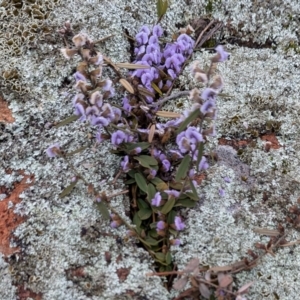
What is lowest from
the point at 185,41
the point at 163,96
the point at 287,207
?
the point at 287,207

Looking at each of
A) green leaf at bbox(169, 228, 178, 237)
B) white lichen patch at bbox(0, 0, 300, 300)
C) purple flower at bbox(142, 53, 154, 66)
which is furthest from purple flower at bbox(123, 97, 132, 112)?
green leaf at bbox(169, 228, 178, 237)

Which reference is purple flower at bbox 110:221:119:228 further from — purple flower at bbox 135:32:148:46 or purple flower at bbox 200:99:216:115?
purple flower at bbox 135:32:148:46

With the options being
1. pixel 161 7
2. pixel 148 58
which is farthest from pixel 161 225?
pixel 161 7

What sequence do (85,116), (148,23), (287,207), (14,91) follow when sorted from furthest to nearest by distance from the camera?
(148,23), (14,91), (287,207), (85,116)

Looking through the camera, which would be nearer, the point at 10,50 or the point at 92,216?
→ the point at 92,216

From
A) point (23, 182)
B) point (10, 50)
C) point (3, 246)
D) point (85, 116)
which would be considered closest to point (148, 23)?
point (10, 50)

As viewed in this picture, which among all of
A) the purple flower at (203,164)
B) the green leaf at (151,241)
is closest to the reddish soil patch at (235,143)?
the purple flower at (203,164)

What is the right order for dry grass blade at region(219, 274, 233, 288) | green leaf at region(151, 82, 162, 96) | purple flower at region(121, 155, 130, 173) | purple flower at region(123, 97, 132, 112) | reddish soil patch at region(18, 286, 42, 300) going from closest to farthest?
1. dry grass blade at region(219, 274, 233, 288)
2. reddish soil patch at region(18, 286, 42, 300)
3. purple flower at region(121, 155, 130, 173)
4. purple flower at region(123, 97, 132, 112)
5. green leaf at region(151, 82, 162, 96)

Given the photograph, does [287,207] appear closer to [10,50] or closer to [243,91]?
[243,91]
